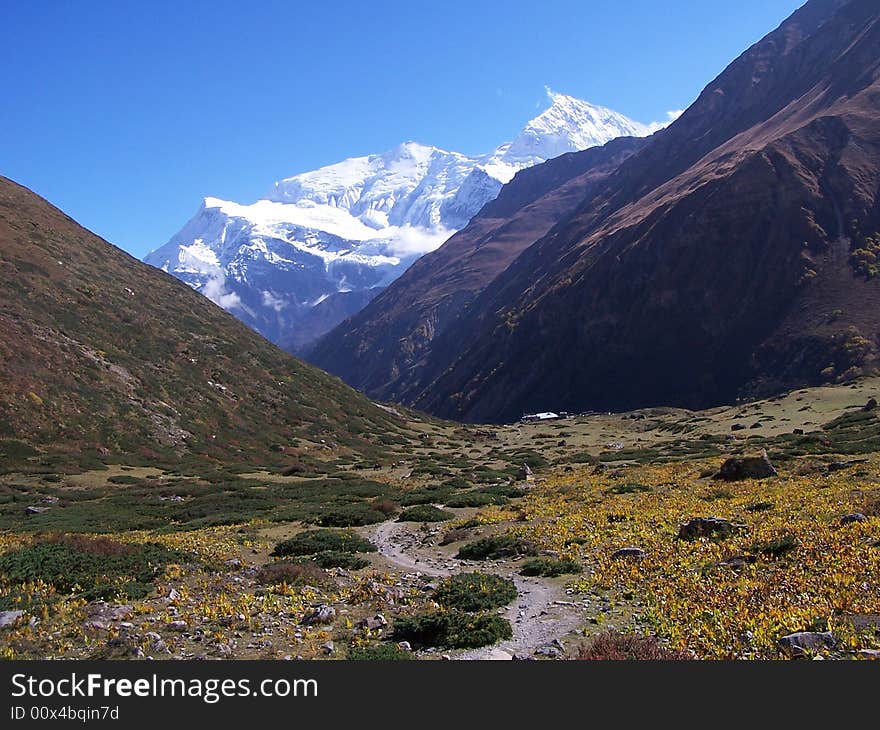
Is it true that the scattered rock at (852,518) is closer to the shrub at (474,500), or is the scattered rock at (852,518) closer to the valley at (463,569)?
the valley at (463,569)

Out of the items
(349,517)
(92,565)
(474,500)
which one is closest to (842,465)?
(474,500)

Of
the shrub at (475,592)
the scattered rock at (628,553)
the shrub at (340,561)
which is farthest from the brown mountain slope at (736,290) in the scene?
the shrub at (475,592)

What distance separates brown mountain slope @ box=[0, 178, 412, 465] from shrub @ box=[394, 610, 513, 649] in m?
46.3

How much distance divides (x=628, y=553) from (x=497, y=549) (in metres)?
4.35

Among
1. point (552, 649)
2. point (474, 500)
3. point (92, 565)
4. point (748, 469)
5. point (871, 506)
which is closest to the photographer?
point (552, 649)

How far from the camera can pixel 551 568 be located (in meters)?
16.0

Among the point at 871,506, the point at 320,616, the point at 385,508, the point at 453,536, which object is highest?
the point at 871,506

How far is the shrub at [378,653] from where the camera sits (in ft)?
34.1

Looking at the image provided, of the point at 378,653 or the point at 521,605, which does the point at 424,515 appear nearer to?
the point at 521,605

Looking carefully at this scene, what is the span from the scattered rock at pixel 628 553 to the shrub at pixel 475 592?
9.65 ft

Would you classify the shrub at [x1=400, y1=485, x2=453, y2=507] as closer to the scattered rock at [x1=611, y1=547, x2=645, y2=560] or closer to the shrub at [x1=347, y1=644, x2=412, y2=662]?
the scattered rock at [x1=611, y1=547, x2=645, y2=560]

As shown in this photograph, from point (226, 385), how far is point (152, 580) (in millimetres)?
66719

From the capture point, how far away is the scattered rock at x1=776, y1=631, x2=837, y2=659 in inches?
364

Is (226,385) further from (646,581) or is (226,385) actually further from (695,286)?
(695,286)
